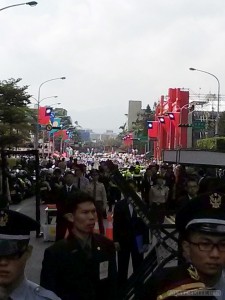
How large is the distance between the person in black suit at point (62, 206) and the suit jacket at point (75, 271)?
0.70 meters

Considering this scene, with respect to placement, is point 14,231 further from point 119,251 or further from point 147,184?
point 147,184

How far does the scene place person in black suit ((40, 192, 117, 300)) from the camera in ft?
15.4

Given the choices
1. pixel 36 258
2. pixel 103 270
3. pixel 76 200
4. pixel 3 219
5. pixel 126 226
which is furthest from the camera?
pixel 36 258

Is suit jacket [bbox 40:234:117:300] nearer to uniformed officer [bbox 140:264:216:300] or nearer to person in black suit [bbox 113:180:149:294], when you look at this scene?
uniformed officer [bbox 140:264:216:300]

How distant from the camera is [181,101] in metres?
95.1

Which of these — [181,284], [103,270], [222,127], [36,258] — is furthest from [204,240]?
[222,127]

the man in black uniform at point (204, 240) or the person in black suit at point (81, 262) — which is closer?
the man in black uniform at point (204, 240)

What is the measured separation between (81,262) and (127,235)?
168 inches

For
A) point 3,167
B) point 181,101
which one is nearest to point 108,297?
point 3,167

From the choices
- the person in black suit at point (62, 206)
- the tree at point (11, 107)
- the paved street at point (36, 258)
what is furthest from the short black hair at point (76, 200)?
the tree at point (11, 107)

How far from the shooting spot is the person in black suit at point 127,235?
8.99 m

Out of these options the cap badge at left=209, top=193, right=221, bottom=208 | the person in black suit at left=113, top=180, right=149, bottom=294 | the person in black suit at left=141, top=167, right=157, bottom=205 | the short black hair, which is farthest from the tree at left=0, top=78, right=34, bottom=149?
the cap badge at left=209, top=193, right=221, bottom=208

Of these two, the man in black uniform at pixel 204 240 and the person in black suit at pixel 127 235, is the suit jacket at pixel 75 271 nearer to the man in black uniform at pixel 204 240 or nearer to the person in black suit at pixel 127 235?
the man in black uniform at pixel 204 240

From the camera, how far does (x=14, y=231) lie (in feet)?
10.1
